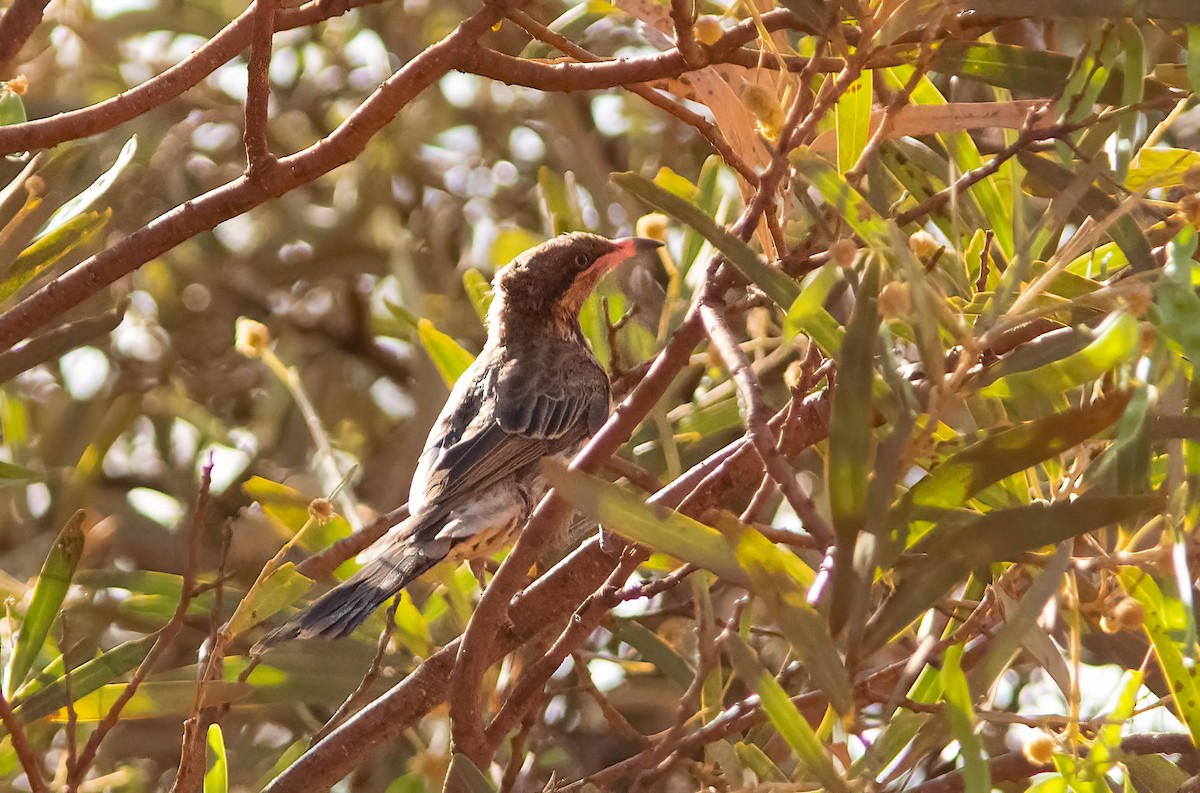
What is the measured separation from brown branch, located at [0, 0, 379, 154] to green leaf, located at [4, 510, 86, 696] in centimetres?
75

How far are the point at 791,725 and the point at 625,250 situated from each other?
2.99 meters

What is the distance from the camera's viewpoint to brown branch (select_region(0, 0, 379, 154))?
2.65 meters

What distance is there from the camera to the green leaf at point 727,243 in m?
1.95

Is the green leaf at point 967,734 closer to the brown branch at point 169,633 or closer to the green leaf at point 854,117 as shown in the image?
the green leaf at point 854,117

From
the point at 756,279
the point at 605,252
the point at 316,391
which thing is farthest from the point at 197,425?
the point at 756,279

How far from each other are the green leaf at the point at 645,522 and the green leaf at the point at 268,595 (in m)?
0.98

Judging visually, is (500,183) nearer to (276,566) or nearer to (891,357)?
(276,566)

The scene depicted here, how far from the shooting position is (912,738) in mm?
2043

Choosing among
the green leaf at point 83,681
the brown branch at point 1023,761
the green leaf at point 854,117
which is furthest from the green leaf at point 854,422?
the green leaf at point 83,681

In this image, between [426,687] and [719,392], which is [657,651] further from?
[426,687]

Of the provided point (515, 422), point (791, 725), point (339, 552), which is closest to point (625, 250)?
point (515, 422)

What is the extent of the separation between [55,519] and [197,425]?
0.57 metres

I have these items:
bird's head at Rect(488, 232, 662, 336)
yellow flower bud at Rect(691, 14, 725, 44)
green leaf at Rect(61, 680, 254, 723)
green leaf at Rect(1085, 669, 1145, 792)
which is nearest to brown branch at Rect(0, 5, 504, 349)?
yellow flower bud at Rect(691, 14, 725, 44)

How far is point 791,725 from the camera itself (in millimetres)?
1761
